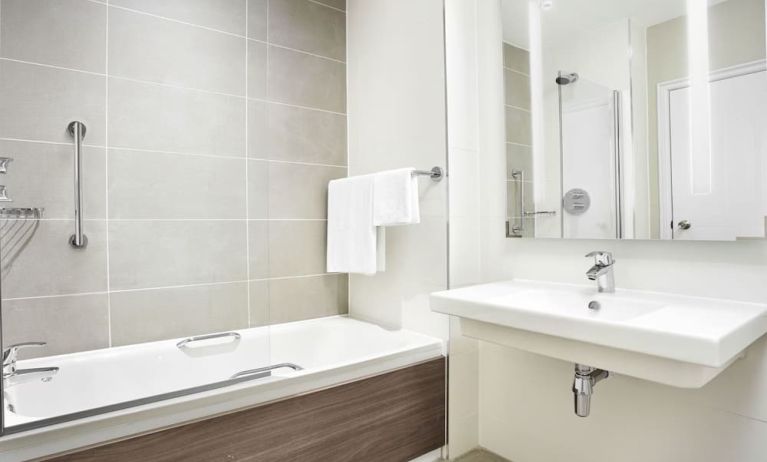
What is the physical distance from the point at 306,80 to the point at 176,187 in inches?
35.1

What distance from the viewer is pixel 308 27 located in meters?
2.19

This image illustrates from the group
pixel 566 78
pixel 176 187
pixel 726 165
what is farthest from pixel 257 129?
pixel 726 165

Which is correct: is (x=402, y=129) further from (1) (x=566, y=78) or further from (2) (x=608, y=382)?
(2) (x=608, y=382)

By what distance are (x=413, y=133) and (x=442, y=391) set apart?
1172 mm

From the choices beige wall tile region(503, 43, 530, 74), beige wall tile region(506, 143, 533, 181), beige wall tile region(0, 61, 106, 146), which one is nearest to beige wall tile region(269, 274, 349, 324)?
beige wall tile region(0, 61, 106, 146)

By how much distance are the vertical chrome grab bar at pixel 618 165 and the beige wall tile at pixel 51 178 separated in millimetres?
1909

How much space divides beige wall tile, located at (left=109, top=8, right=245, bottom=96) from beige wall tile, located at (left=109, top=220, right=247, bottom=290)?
56cm

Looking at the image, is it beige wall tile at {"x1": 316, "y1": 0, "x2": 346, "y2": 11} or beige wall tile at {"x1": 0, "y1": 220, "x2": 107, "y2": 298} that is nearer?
beige wall tile at {"x1": 0, "y1": 220, "x2": 107, "y2": 298}

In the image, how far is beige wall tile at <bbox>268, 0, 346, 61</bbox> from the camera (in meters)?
1.98

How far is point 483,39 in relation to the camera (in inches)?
77.9

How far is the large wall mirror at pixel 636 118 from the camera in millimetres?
1273

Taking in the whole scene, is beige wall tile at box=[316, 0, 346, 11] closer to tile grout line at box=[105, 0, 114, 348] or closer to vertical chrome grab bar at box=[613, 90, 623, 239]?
tile grout line at box=[105, 0, 114, 348]

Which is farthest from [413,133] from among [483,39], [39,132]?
[39,132]

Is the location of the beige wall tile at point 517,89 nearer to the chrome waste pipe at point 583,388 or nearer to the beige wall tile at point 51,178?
the chrome waste pipe at point 583,388
